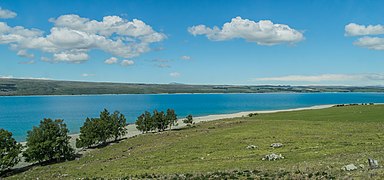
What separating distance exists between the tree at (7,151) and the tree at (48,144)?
379 centimetres

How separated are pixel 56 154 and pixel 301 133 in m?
49.1

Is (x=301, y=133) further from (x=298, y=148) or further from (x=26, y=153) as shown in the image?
(x=26, y=153)

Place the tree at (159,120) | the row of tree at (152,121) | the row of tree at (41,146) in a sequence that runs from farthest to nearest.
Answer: the tree at (159,120)
the row of tree at (152,121)
the row of tree at (41,146)

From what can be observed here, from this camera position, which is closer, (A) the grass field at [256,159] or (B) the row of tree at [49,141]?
(A) the grass field at [256,159]

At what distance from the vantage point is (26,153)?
62156 mm

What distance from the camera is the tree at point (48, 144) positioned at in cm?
6256

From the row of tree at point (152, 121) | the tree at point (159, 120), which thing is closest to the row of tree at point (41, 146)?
the row of tree at point (152, 121)

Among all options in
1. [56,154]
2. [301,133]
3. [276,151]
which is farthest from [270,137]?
[56,154]

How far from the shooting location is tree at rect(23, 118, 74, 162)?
62.6 m

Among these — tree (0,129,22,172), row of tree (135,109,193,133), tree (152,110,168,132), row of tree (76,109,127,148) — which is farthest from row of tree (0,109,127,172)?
tree (152,110,168,132)

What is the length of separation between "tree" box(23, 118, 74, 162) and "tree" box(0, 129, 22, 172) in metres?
3.79

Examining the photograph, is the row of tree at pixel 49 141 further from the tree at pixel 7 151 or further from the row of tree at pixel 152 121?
the row of tree at pixel 152 121

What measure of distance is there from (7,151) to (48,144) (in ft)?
23.6

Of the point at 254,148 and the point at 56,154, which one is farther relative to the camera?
the point at 56,154
